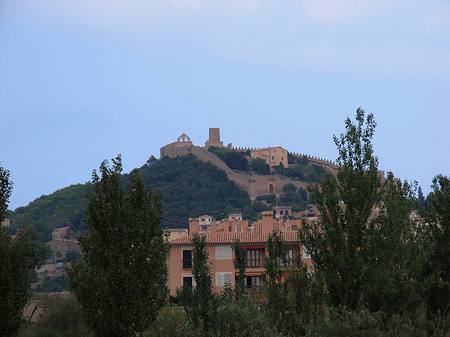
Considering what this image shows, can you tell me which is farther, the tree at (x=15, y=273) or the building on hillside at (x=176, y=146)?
the building on hillside at (x=176, y=146)

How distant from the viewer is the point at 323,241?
18.7 m

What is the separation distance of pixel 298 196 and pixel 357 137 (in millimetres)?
114711

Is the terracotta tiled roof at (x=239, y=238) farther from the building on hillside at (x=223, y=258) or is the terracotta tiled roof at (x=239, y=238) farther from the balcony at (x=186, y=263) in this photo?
the balcony at (x=186, y=263)

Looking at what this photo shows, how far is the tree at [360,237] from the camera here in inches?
710

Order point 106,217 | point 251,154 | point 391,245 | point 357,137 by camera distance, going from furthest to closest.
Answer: point 251,154 < point 357,137 < point 391,245 < point 106,217

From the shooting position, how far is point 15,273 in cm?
1855

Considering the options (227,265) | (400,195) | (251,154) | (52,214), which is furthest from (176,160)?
(400,195)

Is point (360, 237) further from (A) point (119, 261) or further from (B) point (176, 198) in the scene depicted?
(B) point (176, 198)

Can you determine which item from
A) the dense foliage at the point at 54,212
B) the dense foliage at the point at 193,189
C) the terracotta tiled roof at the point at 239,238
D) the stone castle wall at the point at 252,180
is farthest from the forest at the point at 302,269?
the stone castle wall at the point at 252,180

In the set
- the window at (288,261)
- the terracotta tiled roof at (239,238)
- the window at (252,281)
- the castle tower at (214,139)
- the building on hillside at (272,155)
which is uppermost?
the castle tower at (214,139)

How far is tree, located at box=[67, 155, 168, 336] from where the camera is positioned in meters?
15.1

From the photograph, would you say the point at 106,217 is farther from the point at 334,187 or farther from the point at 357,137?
the point at 357,137

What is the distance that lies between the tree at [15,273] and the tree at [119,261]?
3499 millimetres

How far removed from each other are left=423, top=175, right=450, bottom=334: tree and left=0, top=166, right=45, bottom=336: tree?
11628 millimetres
